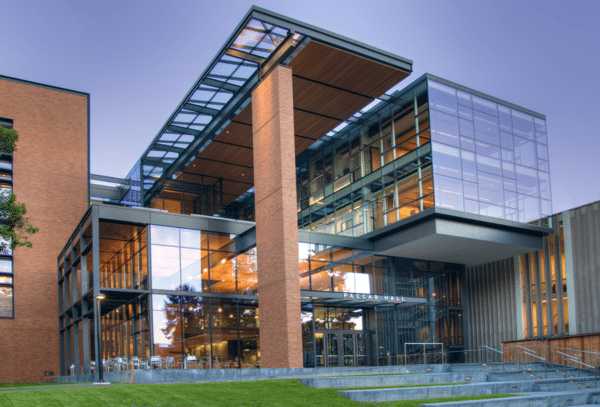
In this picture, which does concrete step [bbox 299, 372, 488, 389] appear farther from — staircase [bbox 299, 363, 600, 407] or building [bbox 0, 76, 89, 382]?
building [bbox 0, 76, 89, 382]

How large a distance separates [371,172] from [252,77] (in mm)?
8105

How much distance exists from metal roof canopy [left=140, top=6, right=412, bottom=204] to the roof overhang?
20.7 ft

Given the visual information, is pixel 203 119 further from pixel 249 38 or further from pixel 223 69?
pixel 249 38

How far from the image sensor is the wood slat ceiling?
25.9 m

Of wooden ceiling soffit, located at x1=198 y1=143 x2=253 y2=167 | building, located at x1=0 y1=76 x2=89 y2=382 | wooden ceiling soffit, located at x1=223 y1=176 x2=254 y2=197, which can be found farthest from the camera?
wooden ceiling soffit, located at x1=223 y1=176 x2=254 y2=197

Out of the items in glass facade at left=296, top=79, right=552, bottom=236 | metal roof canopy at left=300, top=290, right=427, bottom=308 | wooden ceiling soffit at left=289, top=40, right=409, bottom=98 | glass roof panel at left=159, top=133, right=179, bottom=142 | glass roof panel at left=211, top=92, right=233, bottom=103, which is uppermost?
wooden ceiling soffit at left=289, top=40, right=409, bottom=98

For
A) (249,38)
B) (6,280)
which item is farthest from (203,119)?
(6,280)

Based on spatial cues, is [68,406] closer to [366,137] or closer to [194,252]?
[194,252]

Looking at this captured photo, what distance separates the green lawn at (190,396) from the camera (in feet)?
42.3

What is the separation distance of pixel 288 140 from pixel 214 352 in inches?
376

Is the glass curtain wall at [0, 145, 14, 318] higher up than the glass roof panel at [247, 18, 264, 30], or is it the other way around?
the glass roof panel at [247, 18, 264, 30]

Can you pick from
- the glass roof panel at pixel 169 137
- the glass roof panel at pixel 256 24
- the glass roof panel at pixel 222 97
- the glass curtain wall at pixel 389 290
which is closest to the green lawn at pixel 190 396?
the glass curtain wall at pixel 389 290

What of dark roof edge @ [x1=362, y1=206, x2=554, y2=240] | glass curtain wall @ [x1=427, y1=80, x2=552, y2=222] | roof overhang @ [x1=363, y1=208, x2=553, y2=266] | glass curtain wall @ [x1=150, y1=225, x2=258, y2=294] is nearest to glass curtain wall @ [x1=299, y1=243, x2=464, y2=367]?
roof overhang @ [x1=363, y1=208, x2=553, y2=266]

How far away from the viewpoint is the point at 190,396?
550 inches
